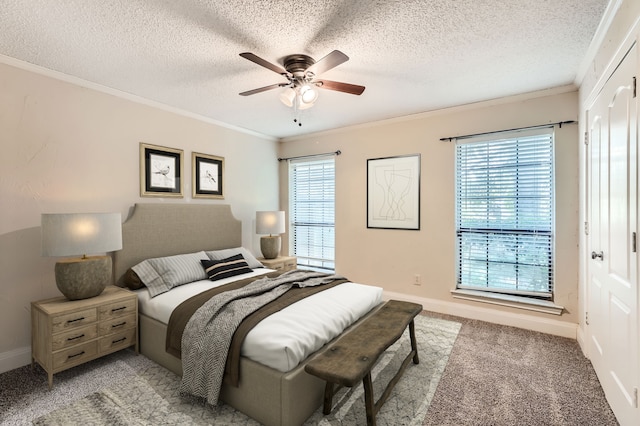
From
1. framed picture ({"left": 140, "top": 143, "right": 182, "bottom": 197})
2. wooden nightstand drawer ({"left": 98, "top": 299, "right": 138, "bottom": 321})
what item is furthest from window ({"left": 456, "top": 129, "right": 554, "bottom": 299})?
wooden nightstand drawer ({"left": 98, "top": 299, "right": 138, "bottom": 321})

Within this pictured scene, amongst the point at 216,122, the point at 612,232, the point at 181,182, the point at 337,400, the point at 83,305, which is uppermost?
the point at 216,122

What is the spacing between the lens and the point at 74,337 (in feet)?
7.73

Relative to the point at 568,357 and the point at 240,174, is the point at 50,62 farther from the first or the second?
the point at 568,357

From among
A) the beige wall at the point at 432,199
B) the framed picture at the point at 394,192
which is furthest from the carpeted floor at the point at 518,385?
the framed picture at the point at 394,192

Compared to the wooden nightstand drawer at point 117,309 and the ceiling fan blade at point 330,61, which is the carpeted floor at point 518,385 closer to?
the ceiling fan blade at point 330,61

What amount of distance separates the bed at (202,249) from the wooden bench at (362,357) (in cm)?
20

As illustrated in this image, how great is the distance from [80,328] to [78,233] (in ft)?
2.45

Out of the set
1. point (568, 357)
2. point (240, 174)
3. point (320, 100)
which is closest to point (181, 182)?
point (240, 174)

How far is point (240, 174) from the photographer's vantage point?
14.9 ft

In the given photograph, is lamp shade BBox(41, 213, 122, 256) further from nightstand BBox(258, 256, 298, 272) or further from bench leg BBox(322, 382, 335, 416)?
bench leg BBox(322, 382, 335, 416)

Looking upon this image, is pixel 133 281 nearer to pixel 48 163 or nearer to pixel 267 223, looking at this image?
pixel 48 163

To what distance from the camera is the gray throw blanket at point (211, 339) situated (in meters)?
1.98

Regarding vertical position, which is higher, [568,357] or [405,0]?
[405,0]

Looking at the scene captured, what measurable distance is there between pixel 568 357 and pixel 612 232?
139cm
